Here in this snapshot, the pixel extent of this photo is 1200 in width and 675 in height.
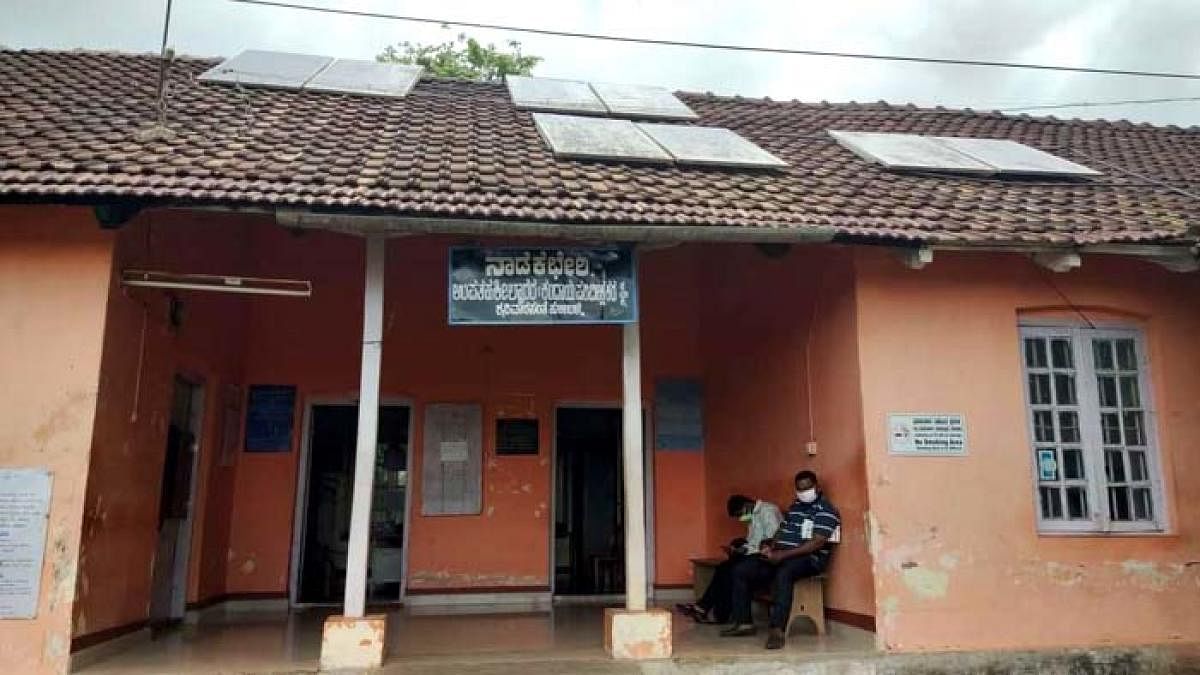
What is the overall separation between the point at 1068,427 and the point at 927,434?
51.0 inches

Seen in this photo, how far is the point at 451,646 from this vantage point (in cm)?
680

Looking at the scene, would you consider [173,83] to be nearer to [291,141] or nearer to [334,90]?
[334,90]

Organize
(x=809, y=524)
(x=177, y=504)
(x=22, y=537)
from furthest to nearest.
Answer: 1. (x=177, y=504)
2. (x=809, y=524)
3. (x=22, y=537)

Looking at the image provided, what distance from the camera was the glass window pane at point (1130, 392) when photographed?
7418 mm

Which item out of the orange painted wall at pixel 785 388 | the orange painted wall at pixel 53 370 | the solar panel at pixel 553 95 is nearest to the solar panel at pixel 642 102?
the solar panel at pixel 553 95

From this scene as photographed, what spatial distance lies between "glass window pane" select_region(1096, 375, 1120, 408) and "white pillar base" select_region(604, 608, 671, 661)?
4035mm

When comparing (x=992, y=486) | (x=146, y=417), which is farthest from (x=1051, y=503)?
(x=146, y=417)

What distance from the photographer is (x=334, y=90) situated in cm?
951

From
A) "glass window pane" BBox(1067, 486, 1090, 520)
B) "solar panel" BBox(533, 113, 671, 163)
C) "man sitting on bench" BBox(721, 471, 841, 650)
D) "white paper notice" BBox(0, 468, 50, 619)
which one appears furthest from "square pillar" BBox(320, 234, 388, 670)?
"glass window pane" BBox(1067, 486, 1090, 520)

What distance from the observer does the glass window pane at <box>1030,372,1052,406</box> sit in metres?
7.25

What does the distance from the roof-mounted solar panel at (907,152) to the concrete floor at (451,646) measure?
429 centimetres

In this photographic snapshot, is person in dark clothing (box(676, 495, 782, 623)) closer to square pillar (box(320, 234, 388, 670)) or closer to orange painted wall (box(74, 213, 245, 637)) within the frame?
square pillar (box(320, 234, 388, 670))

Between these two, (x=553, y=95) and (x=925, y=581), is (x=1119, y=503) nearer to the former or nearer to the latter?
(x=925, y=581)

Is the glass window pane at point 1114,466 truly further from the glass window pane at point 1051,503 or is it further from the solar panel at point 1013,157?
the solar panel at point 1013,157
